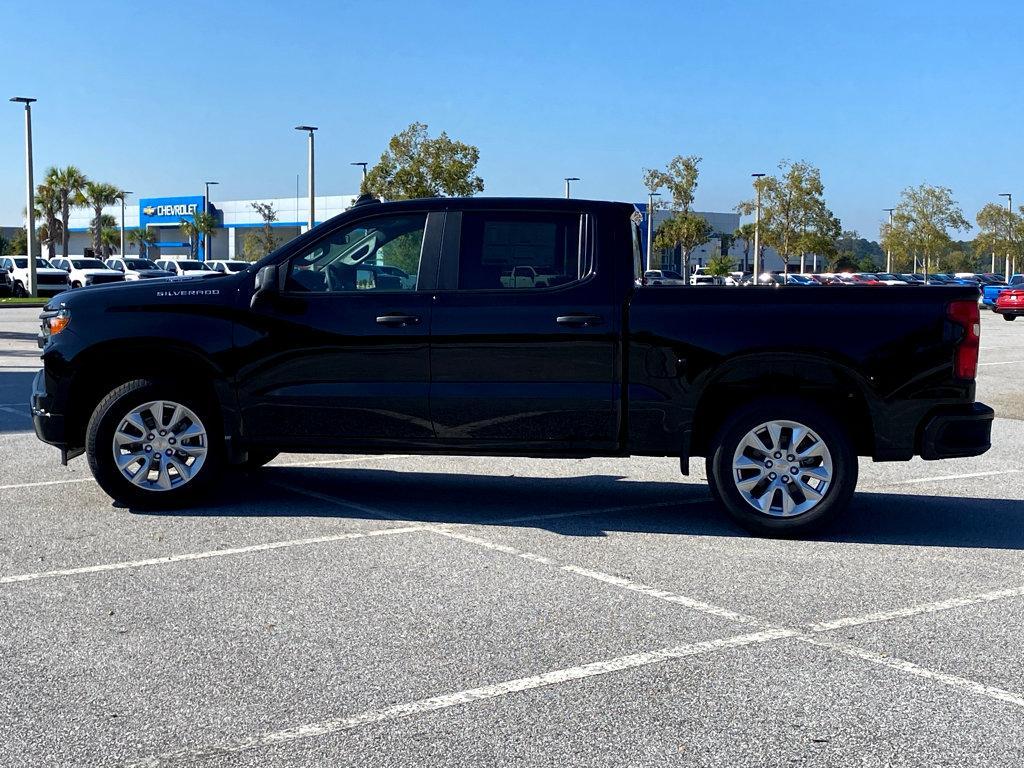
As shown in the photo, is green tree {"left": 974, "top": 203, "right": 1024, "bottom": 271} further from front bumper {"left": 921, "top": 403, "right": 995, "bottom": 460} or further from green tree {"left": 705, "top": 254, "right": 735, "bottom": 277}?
front bumper {"left": 921, "top": 403, "right": 995, "bottom": 460}

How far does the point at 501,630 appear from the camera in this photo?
542cm

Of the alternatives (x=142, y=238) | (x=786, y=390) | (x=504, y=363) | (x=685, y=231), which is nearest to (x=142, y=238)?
(x=142, y=238)

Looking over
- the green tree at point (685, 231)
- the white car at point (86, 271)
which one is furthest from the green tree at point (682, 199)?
the white car at point (86, 271)

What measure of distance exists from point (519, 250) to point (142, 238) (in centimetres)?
10442

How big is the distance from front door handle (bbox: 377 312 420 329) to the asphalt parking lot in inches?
49.3

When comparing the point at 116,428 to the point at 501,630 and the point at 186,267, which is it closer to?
the point at 501,630

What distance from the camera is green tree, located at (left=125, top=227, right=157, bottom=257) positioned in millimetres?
106688

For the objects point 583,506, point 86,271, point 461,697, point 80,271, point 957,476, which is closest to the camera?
point 461,697

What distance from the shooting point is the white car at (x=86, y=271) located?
4912cm

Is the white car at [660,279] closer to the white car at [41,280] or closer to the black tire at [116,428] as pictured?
the black tire at [116,428]

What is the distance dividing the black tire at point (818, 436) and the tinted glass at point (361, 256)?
2.28m

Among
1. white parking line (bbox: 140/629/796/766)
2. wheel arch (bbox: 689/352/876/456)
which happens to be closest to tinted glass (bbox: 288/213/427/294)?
wheel arch (bbox: 689/352/876/456)

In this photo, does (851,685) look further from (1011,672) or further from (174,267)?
(174,267)

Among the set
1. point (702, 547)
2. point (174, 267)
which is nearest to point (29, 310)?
point (174, 267)
